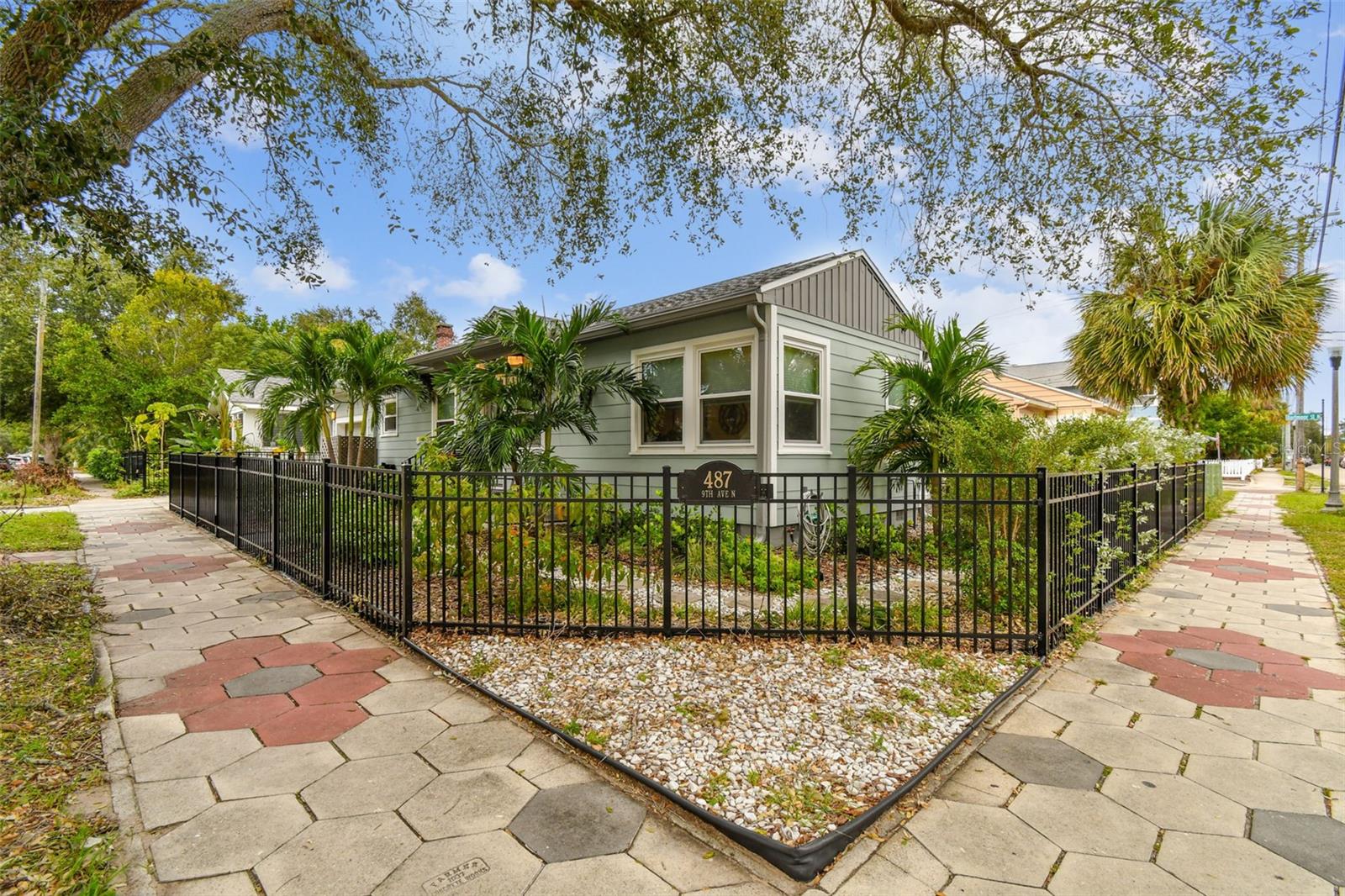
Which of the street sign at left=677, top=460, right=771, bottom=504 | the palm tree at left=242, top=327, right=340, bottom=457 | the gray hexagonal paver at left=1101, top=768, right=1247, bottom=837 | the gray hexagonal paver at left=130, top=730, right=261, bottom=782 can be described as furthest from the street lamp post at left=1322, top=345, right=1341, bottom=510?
the palm tree at left=242, top=327, right=340, bottom=457

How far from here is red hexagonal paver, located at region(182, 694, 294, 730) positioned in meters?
2.60

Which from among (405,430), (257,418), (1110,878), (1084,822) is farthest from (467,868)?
(257,418)

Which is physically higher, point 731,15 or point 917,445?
point 731,15

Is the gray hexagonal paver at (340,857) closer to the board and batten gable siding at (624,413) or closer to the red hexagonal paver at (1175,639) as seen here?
the red hexagonal paver at (1175,639)

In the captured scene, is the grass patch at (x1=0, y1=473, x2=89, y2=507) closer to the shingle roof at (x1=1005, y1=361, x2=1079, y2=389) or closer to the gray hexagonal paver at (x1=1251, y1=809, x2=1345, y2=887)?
the gray hexagonal paver at (x1=1251, y1=809, x2=1345, y2=887)

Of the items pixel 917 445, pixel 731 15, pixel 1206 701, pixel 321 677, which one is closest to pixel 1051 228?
pixel 917 445

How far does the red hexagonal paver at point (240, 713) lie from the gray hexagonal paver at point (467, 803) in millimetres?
1144

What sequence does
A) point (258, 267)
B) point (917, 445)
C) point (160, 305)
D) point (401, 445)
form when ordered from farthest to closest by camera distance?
1. point (160, 305)
2. point (401, 445)
3. point (917, 445)
4. point (258, 267)

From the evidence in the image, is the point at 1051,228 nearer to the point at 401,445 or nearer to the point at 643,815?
the point at 643,815

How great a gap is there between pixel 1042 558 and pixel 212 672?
A: 4.84 metres

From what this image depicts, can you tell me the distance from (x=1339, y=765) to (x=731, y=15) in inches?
216

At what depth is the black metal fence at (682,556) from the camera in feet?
11.8

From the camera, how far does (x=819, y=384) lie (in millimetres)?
7168

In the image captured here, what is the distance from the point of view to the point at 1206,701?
2.90 m
